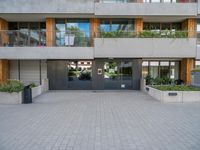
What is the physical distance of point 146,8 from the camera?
17016 millimetres

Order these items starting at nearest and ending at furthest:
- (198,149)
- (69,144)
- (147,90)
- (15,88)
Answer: (198,149) < (69,144) < (15,88) < (147,90)

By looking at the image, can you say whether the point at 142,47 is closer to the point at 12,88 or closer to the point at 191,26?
the point at 191,26

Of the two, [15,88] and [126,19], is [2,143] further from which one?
[126,19]

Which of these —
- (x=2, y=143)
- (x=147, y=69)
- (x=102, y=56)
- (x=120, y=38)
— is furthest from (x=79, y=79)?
(x=2, y=143)

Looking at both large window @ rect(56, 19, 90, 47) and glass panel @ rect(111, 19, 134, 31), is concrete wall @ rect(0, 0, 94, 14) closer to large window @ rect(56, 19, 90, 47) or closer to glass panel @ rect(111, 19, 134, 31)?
large window @ rect(56, 19, 90, 47)

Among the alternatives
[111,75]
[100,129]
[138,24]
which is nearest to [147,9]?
[138,24]

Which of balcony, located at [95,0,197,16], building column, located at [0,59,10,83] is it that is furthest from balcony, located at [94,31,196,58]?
building column, located at [0,59,10,83]

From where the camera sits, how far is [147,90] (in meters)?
16.1

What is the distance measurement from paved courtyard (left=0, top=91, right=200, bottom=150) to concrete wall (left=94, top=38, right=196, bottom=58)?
7598 millimetres

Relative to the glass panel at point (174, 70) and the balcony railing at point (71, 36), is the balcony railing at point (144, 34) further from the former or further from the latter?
the glass panel at point (174, 70)

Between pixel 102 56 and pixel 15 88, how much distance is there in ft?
25.2

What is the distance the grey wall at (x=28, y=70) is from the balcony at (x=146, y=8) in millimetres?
7920

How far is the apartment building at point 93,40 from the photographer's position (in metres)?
16.6

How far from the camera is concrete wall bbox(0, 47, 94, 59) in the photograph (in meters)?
16.5
